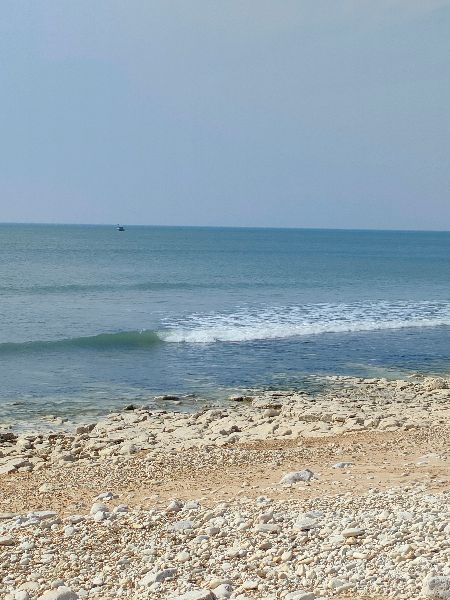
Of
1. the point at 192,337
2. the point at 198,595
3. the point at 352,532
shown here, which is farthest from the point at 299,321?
the point at 198,595

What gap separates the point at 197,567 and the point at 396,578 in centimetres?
195

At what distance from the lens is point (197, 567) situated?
7.11m

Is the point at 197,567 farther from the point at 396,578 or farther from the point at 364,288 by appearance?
the point at 364,288

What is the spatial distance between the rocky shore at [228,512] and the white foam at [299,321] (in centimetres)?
1247

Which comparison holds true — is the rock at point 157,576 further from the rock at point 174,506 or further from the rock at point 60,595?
the rock at point 174,506

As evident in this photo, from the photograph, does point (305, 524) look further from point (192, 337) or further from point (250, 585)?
point (192, 337)

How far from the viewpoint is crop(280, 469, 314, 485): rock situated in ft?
32.3

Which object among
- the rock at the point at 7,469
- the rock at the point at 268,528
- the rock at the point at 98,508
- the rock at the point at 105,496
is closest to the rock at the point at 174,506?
the rock at the point at 98,508

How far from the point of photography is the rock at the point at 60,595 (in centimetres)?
658

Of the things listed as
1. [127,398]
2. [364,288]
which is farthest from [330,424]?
[364,288]

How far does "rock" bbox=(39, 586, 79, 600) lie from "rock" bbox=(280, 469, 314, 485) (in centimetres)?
390

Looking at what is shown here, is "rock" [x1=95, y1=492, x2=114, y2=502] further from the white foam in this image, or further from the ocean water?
the white foam

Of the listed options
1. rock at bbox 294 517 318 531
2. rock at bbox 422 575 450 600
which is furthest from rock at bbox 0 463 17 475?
rock at bbox 422 575 450 600

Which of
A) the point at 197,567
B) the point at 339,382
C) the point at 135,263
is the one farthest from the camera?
the point at 135,263
